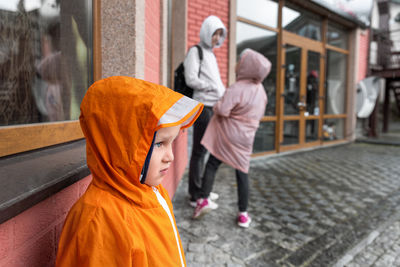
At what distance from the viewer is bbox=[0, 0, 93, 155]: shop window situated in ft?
4.04

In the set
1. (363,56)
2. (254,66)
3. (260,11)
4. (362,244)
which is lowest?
(362,244)

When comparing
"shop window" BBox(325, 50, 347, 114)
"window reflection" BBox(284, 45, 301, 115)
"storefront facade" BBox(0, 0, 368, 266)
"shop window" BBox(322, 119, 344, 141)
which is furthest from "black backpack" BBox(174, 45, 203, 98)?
"shop window" BBox(325, 50, 347, 114)

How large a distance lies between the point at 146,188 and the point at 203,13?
4555 millimetres

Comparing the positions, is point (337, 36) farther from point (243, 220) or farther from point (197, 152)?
point (243, 220)

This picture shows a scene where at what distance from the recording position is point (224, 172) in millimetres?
4742

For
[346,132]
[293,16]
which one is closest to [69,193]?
[293,16]

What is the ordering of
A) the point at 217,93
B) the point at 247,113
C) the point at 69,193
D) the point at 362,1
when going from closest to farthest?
the point at 69,193, the point at 247,113, the point at 217,93, the point at 362,1

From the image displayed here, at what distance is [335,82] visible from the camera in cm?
871

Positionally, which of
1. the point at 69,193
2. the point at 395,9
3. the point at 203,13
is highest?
the point at 395,9

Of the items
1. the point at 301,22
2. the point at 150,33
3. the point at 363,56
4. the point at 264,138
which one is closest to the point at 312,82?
the point at 301,22

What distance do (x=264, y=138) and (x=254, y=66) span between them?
13.1 feet

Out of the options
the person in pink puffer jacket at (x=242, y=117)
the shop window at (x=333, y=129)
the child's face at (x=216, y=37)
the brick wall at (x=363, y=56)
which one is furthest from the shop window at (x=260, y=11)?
the brick wall at (x=363, y=56)

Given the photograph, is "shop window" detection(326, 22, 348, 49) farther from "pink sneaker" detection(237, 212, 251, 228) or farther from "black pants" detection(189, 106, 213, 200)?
"pink sneaker" detection(237, 212, 251, 228)

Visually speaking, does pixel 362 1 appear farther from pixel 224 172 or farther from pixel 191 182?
pixel 191 182
